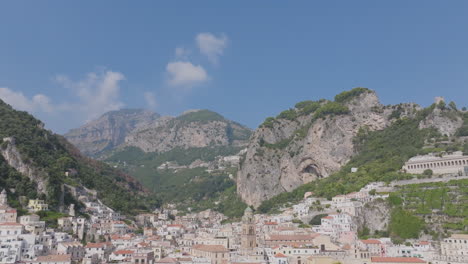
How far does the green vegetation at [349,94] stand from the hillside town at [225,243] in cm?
5493

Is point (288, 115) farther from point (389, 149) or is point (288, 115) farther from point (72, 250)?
point (72, 250)

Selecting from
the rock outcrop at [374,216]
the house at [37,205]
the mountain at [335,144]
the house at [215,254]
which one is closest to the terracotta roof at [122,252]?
the house at [215,254]

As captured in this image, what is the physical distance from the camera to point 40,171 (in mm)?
85812

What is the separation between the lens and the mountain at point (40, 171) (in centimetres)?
8162

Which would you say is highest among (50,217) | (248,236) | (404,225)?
(50,217)

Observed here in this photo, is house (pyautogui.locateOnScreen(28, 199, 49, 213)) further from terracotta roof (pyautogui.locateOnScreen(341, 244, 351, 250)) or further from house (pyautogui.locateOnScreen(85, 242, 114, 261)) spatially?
terracotta roof (pyautogui.locateOnScreen(341, 244, 351, 250))

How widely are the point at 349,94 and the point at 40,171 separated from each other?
94905 millimetres

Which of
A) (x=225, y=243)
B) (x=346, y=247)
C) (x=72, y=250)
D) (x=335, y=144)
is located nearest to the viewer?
(x=72, y=250)

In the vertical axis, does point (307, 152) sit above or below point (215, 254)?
above

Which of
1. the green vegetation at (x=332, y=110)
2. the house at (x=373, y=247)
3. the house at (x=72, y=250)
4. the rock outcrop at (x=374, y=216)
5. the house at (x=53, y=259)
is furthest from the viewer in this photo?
the green vegetation at (x=332, y=110)

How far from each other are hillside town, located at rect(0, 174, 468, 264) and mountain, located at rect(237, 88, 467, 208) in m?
16.8

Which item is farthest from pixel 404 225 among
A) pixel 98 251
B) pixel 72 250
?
pixel 72 250

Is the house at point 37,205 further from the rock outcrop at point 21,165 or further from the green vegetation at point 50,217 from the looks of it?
the rock outcrop at point 21,165

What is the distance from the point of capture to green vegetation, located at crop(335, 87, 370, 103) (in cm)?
13688
